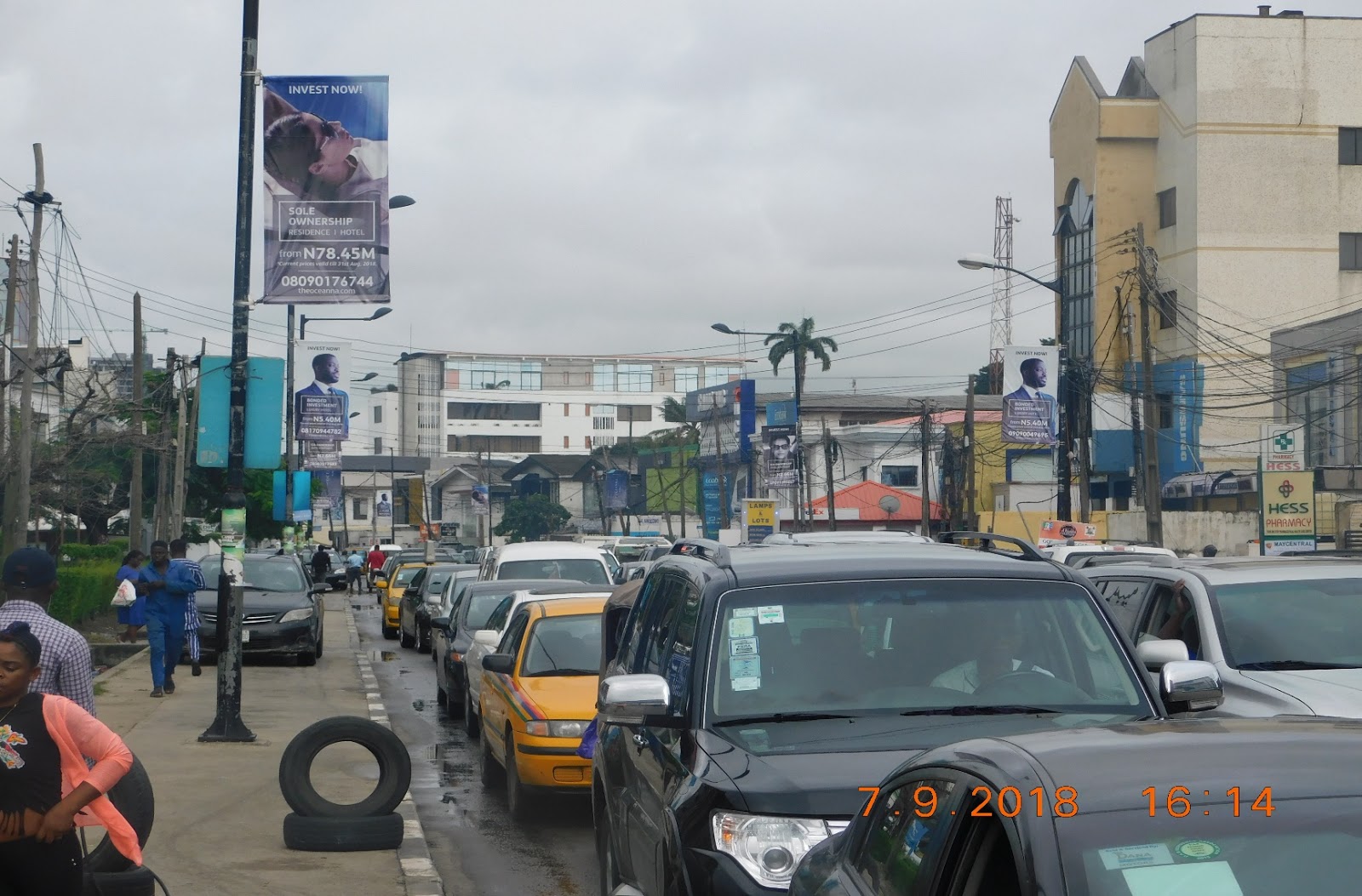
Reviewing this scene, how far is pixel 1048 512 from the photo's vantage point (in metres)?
61.9

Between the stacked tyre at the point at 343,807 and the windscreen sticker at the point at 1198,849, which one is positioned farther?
the stacked tyre at the point at 343,807

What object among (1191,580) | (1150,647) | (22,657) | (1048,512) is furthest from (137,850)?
(1048,512)

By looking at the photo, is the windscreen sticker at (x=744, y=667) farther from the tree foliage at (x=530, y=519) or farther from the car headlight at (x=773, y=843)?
the tree foliage at (x=530, y=519)

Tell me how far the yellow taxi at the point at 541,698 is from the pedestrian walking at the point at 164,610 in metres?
6.31

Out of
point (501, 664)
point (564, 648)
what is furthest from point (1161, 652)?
point (564, 648)

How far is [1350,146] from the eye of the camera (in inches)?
2611

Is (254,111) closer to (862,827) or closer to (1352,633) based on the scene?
(1352,633)

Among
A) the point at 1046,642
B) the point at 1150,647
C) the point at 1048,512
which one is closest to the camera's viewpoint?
the point at 1046,642

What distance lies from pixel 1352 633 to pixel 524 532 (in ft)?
338

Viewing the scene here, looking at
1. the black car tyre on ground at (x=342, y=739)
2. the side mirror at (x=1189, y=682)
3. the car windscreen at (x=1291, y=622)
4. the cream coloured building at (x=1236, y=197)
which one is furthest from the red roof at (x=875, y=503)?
the side mirror at (x=1189, y=682)

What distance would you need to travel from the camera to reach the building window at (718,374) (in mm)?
173750

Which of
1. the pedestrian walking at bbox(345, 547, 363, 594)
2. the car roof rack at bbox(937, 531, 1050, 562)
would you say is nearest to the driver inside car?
the car roof rack at bbox(937, 531, 1050, 562)

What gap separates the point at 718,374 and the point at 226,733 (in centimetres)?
16374

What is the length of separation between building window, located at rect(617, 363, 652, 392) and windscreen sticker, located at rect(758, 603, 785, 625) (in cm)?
15661
